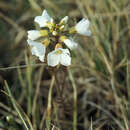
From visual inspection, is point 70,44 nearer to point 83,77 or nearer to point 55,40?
point 55,40

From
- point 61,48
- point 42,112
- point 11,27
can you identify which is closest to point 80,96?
point 42,112

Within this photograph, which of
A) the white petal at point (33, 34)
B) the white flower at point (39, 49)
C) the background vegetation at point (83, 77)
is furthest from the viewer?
the background vegetation at point (83, 77)

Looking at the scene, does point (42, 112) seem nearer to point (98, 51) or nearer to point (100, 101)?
point (100, 101)

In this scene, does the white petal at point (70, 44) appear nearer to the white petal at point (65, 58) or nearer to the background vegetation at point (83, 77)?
the white petal at point (65, 58)

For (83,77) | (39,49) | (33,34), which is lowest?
(83,77)

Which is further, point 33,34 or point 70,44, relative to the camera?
point 33,34

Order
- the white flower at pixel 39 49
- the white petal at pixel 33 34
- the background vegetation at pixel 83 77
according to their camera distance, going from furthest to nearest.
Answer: the background vegetation at pixel 83 77, the white petal at pixel 33 34, the white flower at pixel 39 49

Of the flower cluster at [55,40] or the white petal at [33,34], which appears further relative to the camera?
the white petal at [33,34]

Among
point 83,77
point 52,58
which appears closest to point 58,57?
point 52,58

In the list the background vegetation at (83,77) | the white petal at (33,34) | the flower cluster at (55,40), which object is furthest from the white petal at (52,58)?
the background vegetation at (83,77)
